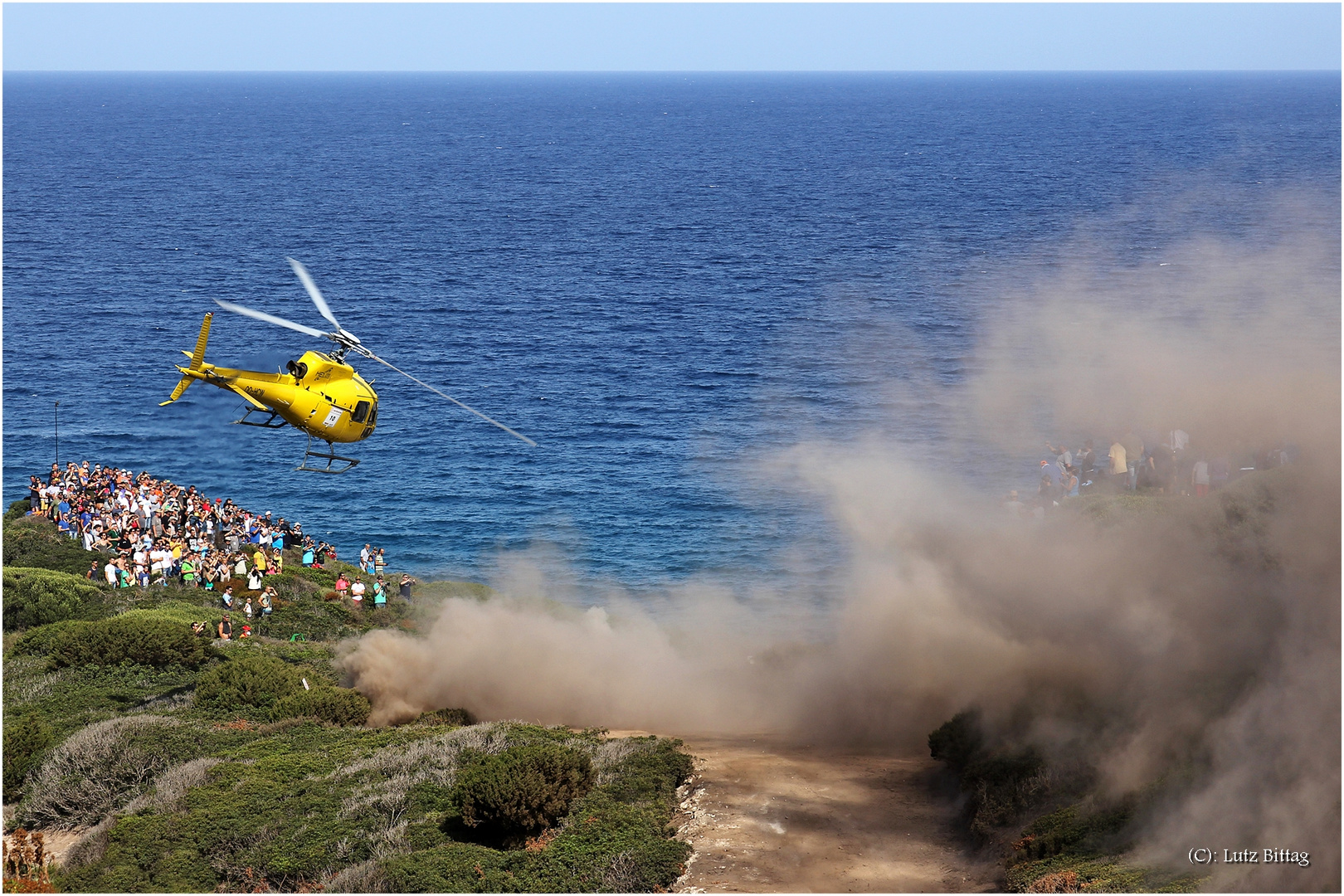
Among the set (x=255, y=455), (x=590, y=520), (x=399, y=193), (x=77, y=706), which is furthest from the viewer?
(x=399, y=193)

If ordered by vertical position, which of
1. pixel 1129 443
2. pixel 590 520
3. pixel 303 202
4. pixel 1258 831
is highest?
pixel 303 202

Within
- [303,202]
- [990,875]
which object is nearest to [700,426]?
[990,875]

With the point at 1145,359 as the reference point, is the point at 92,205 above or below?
above

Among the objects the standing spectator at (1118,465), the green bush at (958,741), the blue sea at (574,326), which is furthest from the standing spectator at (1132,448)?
the green bush at (958,741)

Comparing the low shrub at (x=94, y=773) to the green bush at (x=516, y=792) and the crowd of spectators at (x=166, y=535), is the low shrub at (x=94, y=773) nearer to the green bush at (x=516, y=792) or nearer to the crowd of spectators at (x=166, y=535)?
the green bush at (x=516, y=792)

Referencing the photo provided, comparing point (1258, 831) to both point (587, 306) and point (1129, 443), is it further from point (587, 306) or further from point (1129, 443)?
point (587, 306)

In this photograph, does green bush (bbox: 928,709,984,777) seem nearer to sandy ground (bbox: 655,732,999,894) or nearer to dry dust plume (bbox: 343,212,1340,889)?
dry dust plume (bbox: 343,212,1340,889)

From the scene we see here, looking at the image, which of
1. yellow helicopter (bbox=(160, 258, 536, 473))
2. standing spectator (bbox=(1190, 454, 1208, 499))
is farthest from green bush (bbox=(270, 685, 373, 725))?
standing spectator (bbox=(1190, 454, 1208, 499))
